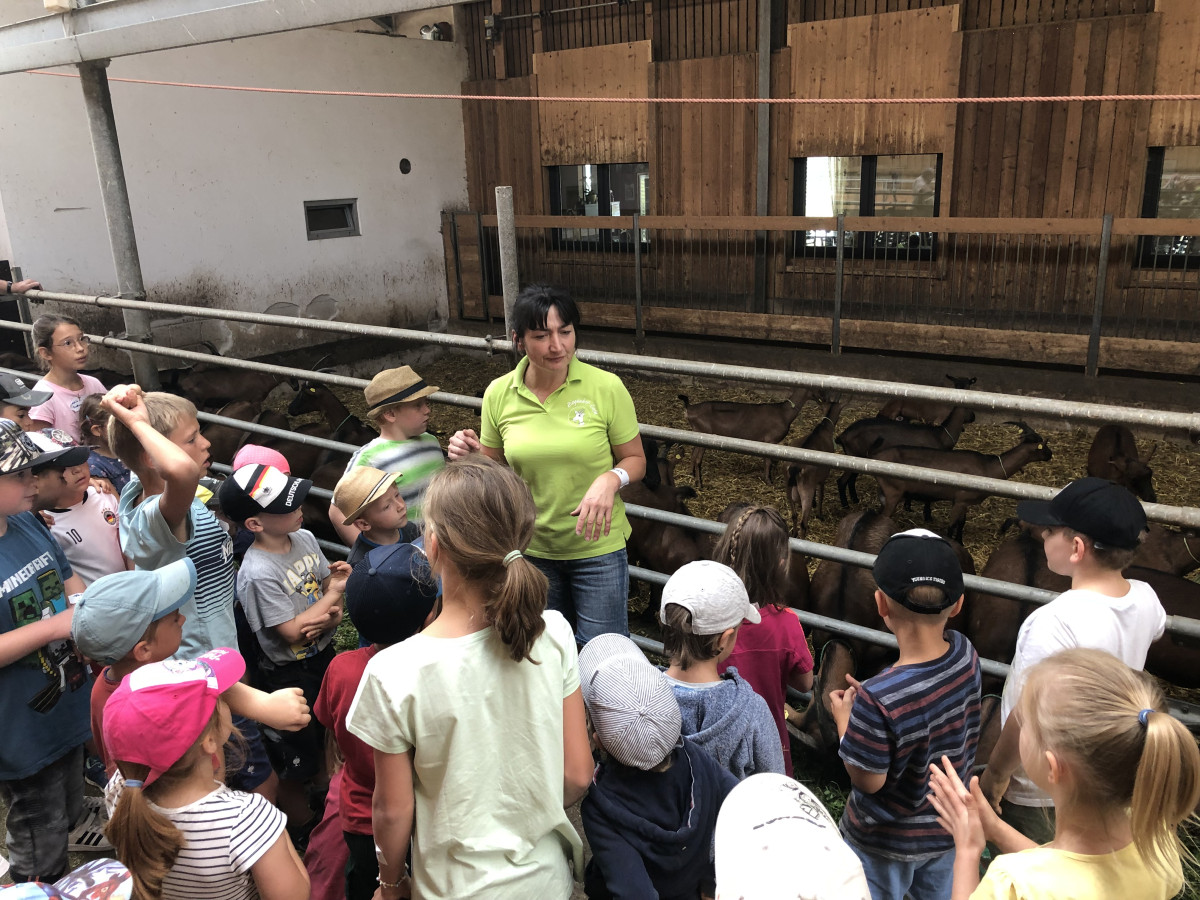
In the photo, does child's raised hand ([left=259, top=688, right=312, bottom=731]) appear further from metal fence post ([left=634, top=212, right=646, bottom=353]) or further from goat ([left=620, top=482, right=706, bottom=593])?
metal fence post ([left=634, top=212, right=646, bottom=353])

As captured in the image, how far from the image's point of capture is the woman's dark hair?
260 centimetres

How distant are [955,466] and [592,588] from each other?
431cm

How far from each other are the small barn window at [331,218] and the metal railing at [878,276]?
1.52 meters

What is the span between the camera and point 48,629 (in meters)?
2.39

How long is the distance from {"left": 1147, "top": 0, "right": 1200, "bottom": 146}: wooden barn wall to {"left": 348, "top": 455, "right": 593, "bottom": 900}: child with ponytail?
866cm

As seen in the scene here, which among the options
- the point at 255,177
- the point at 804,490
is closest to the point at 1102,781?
the point at 804,490

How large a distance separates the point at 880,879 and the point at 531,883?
3.10 feet

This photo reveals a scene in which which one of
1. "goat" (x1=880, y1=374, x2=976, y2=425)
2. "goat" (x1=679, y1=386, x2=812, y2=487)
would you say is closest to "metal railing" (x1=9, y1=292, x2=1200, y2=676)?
"goat" (x1=679, y1=386, x2=812, y2=487)

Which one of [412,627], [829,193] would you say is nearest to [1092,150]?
[829,193]

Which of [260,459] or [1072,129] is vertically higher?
[1072,129]

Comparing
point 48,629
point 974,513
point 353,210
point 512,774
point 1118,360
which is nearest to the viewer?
point 512,774

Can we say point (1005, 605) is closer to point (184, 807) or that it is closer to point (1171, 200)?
point (184, 807)

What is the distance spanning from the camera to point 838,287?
9461mm

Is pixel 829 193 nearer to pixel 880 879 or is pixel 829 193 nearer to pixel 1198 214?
pixel 1198 214
